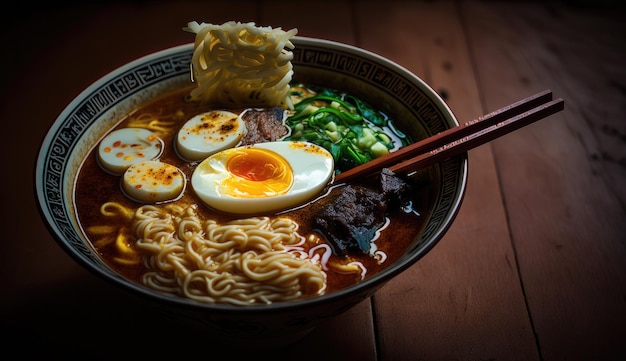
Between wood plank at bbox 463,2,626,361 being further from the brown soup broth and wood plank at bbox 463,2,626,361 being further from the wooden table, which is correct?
the brown soup broth

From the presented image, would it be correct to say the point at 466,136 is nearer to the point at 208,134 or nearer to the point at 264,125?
the point at 264,125

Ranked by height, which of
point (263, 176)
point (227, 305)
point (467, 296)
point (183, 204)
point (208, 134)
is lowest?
point (227, 305)

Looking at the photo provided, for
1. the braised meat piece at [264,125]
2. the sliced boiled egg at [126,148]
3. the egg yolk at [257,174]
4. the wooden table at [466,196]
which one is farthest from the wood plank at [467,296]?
the sliced boiled egg at [126,148]

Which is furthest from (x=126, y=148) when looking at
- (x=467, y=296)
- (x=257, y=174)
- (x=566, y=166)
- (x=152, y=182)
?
(x=566, y=166)

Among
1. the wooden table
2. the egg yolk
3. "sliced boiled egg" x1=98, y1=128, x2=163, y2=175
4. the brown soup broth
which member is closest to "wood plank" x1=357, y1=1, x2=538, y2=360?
the wooden table

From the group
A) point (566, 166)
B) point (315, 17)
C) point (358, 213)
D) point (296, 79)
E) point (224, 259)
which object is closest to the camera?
point (224, 259)

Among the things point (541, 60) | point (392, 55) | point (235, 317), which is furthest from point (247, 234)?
point (541, 60)
